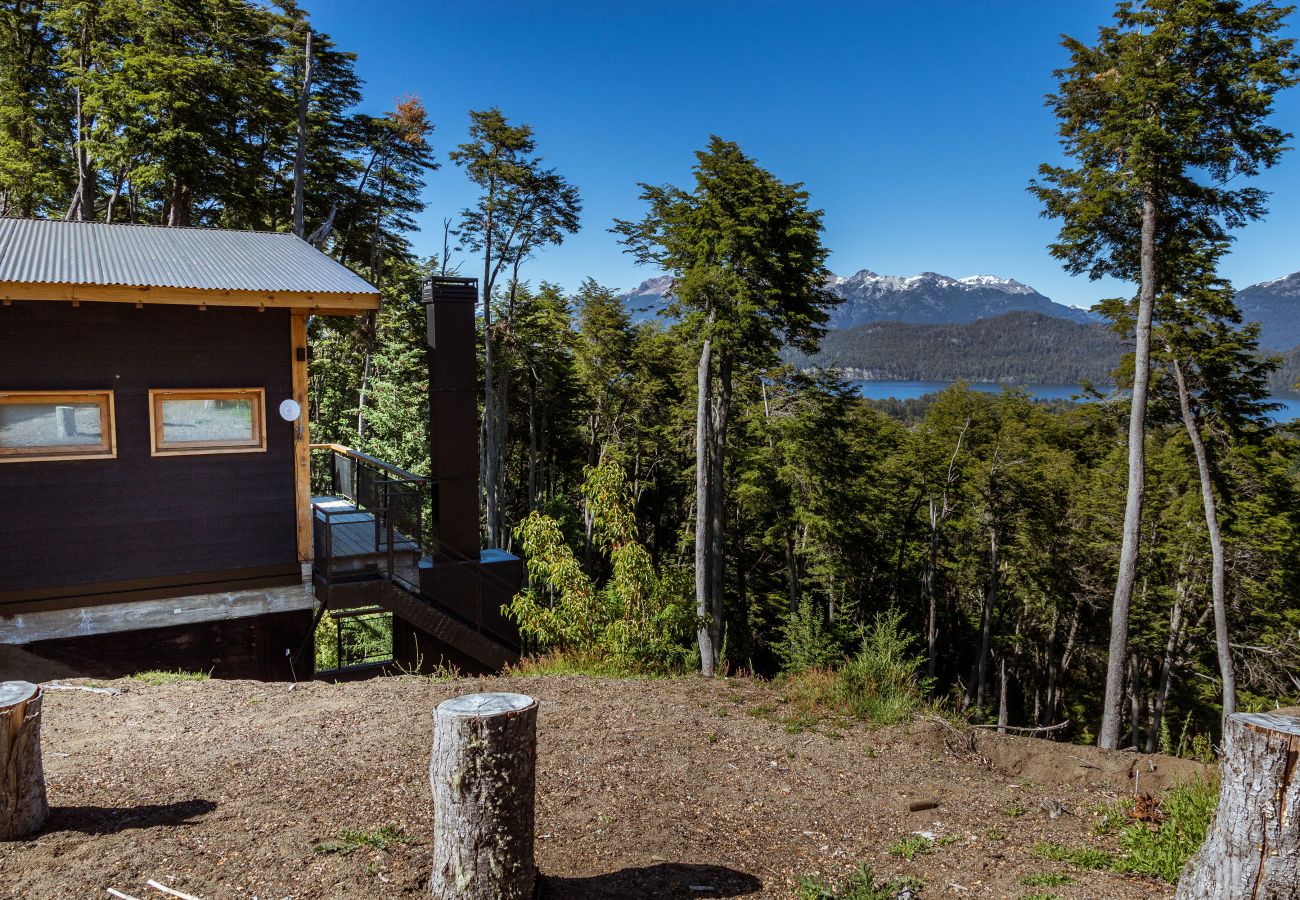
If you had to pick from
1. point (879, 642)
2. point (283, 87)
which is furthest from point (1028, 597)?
point (283, 87)

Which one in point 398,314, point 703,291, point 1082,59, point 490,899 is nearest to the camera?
point 490,899

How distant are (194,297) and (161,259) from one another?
1097 millimetres

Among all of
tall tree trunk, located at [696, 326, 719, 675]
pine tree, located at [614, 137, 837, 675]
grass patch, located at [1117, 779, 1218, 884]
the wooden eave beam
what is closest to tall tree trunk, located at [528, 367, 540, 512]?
pine tree, located at [614, 137, 837, 675]

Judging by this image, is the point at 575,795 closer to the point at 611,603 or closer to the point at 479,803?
the point at 479,803

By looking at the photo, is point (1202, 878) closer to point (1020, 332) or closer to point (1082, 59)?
point (1082, 59)

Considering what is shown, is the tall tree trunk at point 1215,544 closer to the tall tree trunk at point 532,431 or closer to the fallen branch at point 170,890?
the fallen branch at point 170,890

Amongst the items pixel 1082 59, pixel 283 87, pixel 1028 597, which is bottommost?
pixel 1028 597

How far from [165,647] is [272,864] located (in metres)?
6.05

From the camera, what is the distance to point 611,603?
8.52 meters

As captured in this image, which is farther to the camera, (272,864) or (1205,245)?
(1205,245)

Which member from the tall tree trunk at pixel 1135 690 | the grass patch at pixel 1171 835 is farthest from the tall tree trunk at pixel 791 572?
the grass patch at pixel 1171 835

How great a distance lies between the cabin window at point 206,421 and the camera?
25.6 ft

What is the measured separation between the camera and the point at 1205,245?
1395 cm

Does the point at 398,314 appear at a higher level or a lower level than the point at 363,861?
higher
